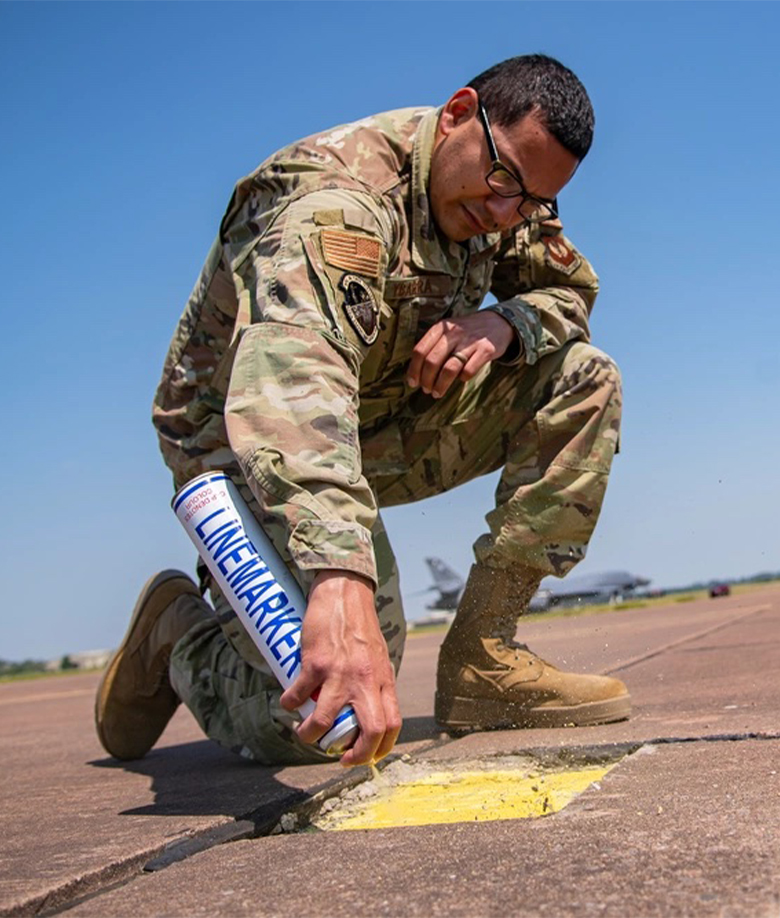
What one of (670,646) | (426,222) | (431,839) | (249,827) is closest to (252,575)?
(249,827)

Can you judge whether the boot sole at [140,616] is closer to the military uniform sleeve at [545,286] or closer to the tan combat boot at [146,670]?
the tan combat boot at [146,670]

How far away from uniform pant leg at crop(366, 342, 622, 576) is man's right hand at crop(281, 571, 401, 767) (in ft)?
4.15

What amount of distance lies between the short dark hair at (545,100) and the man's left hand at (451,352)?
1.53ft

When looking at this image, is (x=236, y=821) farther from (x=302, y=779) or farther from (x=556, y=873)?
(x=556, y=873)

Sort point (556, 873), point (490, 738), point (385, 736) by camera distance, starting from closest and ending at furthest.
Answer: point (556, 873), point (385, 736), point (490, 738)

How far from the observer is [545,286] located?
3.27 m

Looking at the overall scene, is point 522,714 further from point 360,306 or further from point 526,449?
point 360,306

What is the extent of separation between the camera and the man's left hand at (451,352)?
8.75 ft

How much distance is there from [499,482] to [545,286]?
670mm

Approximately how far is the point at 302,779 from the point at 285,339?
3.00 feet

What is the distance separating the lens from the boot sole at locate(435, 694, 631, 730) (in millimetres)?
2648

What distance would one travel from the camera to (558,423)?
2.83m

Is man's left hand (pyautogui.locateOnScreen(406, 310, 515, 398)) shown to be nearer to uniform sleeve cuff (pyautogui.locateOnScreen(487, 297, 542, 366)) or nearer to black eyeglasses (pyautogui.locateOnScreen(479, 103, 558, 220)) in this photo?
uniform sleeve cuff (pyautogui.locateOnScreen(487, 297, 542, 366))

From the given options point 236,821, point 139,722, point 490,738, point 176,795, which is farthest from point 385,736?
point 139,722
